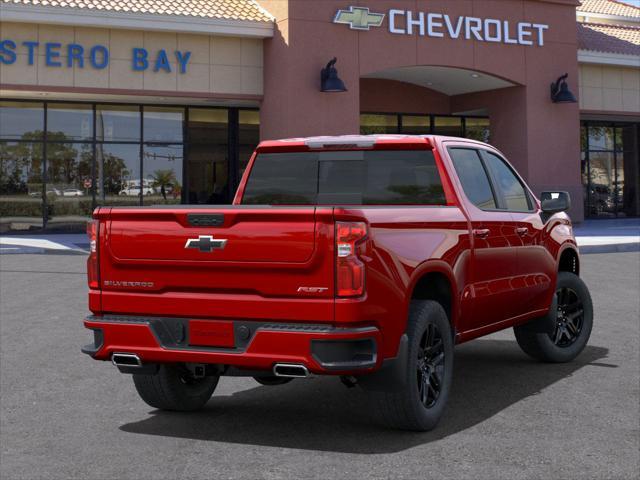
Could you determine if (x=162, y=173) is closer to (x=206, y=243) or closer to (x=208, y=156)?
(x=208, y=156)

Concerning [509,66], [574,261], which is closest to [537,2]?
[509,66]

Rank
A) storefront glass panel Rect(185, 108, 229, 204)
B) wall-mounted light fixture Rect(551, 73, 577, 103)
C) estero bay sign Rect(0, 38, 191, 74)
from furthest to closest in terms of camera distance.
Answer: storefront glass panel Rect(185, 108, 229, 204)
wall-mounted light fixture Rect(551, 73, 577, 103)
estero bay sign Rect(0, 38, 191, 74)

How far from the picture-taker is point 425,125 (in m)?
32.2

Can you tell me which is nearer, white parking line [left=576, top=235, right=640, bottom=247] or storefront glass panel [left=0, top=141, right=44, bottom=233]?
white parking line [left=576, top=235, right=640, bottom=247]

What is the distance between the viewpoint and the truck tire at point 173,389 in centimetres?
638

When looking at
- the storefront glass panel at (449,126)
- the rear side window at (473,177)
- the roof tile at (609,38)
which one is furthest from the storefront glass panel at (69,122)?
the rear side window at (473,177)

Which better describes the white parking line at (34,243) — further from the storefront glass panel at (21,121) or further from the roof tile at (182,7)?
the roof tile at (182,7)

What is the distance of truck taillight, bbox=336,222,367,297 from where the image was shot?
17.1 ft

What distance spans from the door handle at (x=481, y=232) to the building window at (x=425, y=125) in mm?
23977

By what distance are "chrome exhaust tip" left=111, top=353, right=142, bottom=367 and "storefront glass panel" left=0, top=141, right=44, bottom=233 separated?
73.9 ft

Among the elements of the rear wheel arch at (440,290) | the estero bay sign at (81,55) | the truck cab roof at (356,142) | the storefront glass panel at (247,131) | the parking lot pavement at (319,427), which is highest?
the estero bay sign at (81,55)

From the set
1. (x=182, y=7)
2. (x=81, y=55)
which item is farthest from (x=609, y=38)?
(x=81, y=55)

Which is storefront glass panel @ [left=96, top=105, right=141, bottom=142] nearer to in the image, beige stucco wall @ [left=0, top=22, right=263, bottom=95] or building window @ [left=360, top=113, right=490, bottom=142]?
beige stucco wall @ [left=0, top=22, right=263, bottom=95]

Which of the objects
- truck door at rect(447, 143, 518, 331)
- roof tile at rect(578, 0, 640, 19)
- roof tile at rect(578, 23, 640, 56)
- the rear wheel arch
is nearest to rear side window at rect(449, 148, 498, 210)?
truck door at rect(447, 143, 518, 331)
